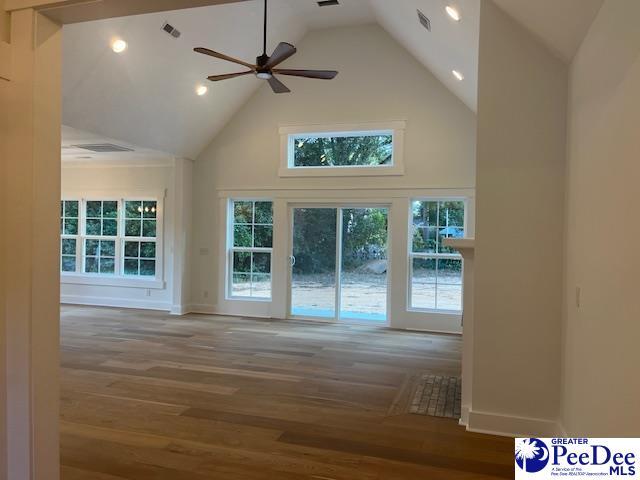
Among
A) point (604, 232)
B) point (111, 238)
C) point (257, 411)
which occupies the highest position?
point (604, 232)

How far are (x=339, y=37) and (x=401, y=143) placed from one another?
195cm

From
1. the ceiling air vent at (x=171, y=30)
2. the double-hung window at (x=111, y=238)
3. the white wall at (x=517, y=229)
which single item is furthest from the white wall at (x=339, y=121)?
the white wall at (x=517, y=229)

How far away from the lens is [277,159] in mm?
7289

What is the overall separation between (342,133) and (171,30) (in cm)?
286

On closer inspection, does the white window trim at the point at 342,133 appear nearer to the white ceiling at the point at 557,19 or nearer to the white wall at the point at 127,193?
the white wall at the point at 127,193

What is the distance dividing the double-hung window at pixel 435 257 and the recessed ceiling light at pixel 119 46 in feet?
14.2

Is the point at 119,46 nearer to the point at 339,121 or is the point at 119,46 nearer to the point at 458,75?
the point at 339,121

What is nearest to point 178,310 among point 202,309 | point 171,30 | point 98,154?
point 202,309

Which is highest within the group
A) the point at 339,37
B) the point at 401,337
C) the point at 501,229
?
the point at 339,37

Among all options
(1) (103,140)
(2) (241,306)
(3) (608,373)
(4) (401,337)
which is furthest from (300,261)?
(3) (608,373)

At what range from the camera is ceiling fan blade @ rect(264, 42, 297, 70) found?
12.8ft

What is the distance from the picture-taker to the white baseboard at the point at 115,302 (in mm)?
7903

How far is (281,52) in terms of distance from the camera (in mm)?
3963

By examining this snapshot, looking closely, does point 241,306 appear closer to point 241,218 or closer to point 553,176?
point 241,218
